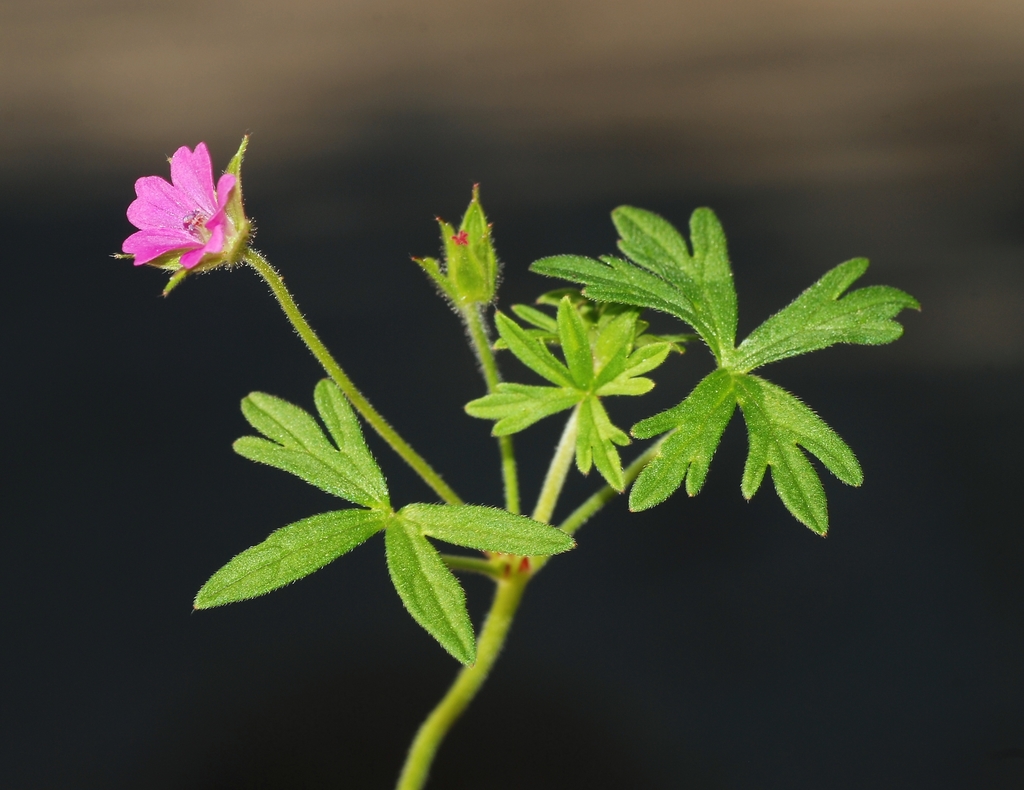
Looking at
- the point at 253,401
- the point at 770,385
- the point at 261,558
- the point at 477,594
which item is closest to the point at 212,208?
the point at 253,401

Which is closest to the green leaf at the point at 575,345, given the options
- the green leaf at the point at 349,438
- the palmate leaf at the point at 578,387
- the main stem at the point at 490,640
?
the palmate leaf at the point at 578,387

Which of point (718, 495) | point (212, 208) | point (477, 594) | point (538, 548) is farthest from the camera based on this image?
point (718, 495)

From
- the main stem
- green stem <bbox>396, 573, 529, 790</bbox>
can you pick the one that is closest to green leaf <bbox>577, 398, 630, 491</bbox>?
the main stem

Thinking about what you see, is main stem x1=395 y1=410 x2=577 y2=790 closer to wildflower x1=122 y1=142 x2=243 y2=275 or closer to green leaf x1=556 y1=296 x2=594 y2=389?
green leaf x1=556 y1=296 x2=594 y2=389

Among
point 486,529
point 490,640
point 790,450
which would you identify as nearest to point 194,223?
point 486,529

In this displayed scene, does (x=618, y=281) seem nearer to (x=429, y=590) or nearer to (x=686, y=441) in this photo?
(x=686, y=441)

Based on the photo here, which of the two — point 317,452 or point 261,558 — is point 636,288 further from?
point 261,558

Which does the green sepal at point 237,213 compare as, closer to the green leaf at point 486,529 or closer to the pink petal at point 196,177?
the pink petal at point 196,177
